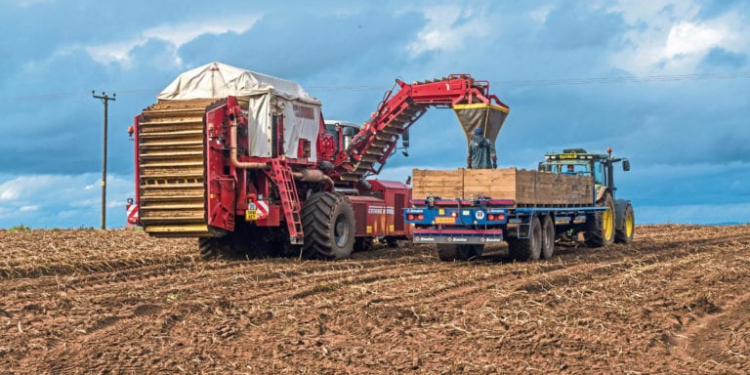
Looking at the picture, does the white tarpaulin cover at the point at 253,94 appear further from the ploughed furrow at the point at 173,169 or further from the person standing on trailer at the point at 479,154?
the person standing on trailer at the point at 479,154

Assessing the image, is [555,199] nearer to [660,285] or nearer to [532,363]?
[660,285]

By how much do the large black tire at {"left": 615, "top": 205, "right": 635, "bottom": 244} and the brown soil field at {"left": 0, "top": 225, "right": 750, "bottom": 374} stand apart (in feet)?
24.8

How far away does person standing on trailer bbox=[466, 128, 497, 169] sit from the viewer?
58.2ft

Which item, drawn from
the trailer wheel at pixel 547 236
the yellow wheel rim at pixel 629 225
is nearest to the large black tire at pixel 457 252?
the trailer wheel at pixel 547 236

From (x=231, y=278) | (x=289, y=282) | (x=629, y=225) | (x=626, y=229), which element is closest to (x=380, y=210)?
(x=231, y=278)

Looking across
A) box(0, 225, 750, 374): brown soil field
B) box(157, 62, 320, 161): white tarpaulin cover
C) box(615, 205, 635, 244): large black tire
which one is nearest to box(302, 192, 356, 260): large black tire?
box(0, 225, 750, 374): brown soil field

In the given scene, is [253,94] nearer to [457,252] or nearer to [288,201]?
[288,201]

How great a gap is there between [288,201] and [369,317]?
7.60 meters

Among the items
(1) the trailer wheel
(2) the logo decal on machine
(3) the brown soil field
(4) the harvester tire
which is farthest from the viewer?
(2) the logo decal on machine

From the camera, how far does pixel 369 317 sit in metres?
10.0

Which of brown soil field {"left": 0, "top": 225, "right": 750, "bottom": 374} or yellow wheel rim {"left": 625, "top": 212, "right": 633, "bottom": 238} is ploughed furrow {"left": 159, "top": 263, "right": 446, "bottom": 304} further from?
yellow wheel rim {"left": 625, "top": 212, "right": 633, "bottom": 238}

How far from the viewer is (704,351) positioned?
8.81 m

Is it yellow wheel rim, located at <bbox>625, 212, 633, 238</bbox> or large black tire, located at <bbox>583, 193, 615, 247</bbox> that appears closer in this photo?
large black tire, located at <bbox>583, 193, 615, 247</bbox>

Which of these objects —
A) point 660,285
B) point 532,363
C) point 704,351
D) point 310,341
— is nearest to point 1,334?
point 310,341
